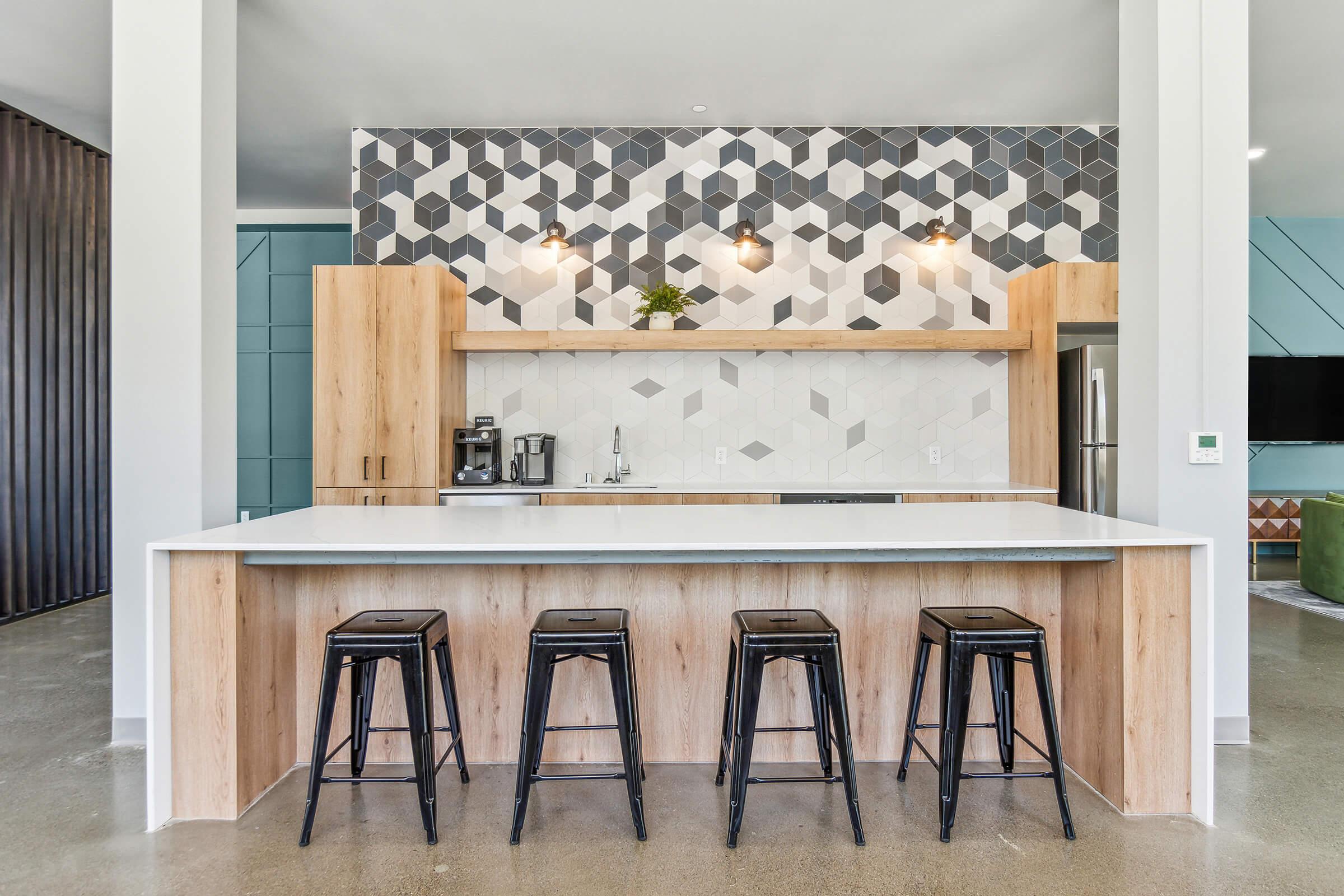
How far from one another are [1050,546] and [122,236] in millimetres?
3358

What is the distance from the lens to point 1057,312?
4102mm

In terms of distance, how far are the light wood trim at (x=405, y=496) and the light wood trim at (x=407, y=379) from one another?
0.11 feet

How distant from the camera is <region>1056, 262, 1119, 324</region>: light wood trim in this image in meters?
4.11

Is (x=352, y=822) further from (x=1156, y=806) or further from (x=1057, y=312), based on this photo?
(x=1057, y=312)

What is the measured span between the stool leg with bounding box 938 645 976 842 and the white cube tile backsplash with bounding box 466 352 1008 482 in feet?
8.61

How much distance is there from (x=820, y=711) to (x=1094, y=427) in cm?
266

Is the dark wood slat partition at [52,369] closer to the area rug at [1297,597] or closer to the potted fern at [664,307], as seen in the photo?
the potted fern at [664,307]

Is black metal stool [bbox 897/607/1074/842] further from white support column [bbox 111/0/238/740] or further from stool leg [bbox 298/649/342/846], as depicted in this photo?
white support column [bbox 111/0/238/740]

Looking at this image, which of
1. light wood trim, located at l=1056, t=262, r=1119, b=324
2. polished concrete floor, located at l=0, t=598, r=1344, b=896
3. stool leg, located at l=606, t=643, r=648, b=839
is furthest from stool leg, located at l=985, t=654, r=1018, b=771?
light wood trim, located at l=1056, t=262, r=1119, b=324

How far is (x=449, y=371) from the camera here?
14.2ft

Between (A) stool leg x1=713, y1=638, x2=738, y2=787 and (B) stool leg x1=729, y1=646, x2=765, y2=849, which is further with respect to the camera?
(A) stool leg x1=713, y1=638, x2=738, y2=787

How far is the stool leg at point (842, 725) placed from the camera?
200cm

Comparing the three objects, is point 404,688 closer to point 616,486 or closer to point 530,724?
point 530,724

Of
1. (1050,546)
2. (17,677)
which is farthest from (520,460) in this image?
(1050,546)
